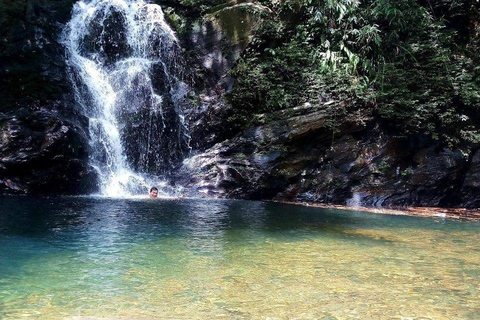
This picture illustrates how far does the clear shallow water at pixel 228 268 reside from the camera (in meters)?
3.46

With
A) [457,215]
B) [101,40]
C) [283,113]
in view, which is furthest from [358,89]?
[101,40]

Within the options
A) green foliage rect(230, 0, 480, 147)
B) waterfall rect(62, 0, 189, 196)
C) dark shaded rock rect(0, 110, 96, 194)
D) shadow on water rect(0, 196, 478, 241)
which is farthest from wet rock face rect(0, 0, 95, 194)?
green foliage rect(230, 0, 480, 147)

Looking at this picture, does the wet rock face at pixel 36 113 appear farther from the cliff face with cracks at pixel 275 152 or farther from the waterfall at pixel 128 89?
the waterfall at pixel 128 89

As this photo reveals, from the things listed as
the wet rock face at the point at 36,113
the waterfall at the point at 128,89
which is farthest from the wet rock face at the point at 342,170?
the wet rock face at the point at 36,113

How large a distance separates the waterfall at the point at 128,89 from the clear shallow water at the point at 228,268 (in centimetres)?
525

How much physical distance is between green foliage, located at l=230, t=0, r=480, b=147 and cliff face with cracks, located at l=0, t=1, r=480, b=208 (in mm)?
451

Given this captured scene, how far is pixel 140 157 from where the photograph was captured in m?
13.8

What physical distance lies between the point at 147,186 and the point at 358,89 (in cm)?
753

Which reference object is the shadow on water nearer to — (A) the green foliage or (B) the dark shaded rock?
(B) the dark shaded rock

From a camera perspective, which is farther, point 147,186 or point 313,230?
point 147,186

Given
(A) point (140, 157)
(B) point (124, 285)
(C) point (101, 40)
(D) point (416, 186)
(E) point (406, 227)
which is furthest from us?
(C) point (101, 40)

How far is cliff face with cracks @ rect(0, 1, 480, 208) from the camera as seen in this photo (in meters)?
12.0

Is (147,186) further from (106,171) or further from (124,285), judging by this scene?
(124,285)

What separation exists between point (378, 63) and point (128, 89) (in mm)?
8900
